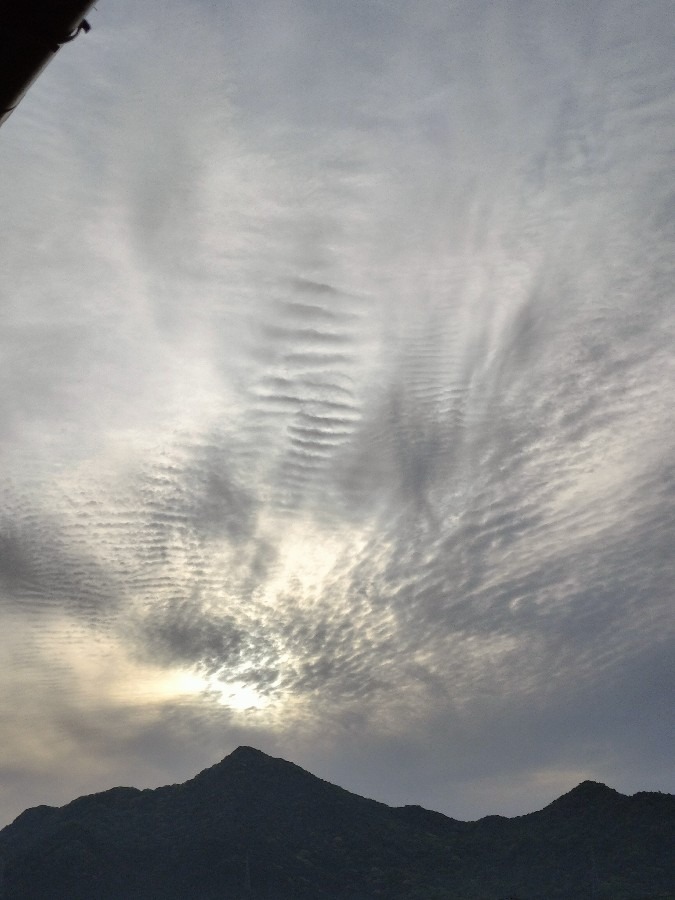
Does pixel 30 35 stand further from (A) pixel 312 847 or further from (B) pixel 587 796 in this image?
(B) pixel 587 796

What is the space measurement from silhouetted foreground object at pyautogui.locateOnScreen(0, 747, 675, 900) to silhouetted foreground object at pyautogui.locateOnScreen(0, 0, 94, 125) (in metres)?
158

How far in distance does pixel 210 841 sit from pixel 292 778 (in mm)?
34501

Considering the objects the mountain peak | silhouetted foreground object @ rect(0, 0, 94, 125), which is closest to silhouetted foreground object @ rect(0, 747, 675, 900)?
the mountain peak

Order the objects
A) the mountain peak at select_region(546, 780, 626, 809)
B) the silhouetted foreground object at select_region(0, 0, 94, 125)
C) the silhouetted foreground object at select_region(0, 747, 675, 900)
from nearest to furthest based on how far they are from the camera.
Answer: the silhouetted foreground object at select_region(0, 0, 94, 125)
the silhouetted foreground object at select_region(0, 747, 675, 900)
the mountain peak at select_region(546, 780, 626, 809)

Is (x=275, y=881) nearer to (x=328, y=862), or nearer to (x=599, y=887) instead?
(x=328, y=862)

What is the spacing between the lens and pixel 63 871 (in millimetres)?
147375

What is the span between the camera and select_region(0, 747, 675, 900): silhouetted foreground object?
5645 inches

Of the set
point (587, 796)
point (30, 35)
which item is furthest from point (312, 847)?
point (30, 35)

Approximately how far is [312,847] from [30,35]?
179m

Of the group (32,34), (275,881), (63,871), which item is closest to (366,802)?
(275,881)

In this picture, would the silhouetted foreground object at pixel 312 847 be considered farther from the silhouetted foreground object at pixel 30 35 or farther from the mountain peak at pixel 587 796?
the silhouetted foreground object at pixel 30 35

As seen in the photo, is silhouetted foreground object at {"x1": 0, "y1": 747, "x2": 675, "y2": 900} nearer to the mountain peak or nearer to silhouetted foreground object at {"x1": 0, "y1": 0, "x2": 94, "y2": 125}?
the mountain peak

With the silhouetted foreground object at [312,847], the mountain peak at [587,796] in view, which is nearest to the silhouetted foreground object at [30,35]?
the silhouetted foreground object at [312,847]

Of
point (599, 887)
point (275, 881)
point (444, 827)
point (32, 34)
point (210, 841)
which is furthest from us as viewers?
point (444, 827)
